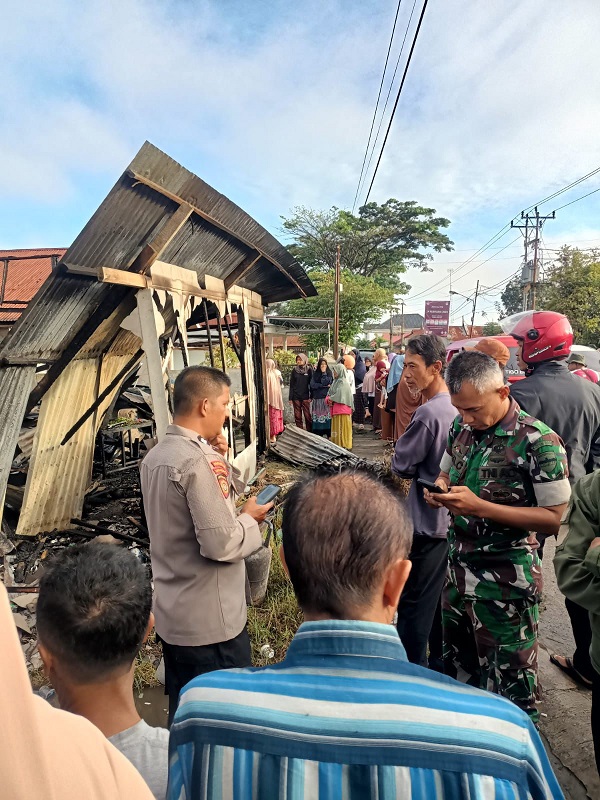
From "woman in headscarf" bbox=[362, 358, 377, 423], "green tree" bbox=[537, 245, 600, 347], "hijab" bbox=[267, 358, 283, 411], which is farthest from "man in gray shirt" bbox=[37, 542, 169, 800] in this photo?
"green tree" bbox=[537, 245, 600, 347]

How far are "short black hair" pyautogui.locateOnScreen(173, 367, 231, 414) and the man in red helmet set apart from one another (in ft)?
6.66

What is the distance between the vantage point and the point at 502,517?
2133 mm

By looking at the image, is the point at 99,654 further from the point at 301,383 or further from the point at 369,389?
the point at 369,389

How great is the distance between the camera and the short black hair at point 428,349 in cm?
293

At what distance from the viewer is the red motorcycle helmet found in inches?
126

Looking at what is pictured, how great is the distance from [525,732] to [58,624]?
1160 millimetres

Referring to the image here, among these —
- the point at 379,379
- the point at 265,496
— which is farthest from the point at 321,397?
the point at 265,496

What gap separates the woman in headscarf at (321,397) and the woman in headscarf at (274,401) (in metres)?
1.46

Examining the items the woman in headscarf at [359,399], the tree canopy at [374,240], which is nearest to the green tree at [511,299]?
the tree canopy at [374,240]

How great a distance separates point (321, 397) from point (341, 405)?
1432 millimetres

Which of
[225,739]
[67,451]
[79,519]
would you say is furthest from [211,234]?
[225,739]

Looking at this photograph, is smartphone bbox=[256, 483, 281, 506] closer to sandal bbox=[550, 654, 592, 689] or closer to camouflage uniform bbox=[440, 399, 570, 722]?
camouflage uniform bbox=[440, 399, 570, 722]

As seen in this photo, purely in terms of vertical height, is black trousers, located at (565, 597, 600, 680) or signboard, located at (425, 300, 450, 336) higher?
signboard, located at (425, 300, 450, 336)

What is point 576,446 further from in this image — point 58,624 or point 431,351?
point 58,624
